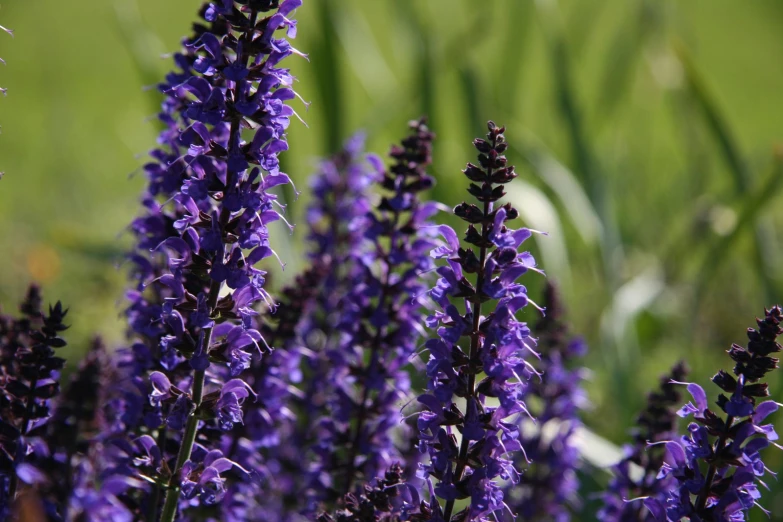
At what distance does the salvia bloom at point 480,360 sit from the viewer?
245cm

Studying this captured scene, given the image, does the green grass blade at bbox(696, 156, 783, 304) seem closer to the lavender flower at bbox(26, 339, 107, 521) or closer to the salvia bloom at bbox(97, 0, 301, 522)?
the salvia bloom at bbox(97, 0, 301, 522)

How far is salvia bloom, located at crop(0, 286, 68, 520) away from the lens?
248 centimetres

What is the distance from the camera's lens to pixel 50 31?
13062 mm

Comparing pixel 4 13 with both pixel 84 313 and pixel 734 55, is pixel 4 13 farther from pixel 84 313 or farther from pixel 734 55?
pixel 734 55

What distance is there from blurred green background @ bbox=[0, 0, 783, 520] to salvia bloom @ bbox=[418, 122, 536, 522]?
129cm

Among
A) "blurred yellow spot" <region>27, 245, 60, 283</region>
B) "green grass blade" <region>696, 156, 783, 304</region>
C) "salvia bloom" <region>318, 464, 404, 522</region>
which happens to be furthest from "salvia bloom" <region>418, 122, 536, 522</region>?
"blurred yellow spot" <region>27, 245, 60, 283</region>

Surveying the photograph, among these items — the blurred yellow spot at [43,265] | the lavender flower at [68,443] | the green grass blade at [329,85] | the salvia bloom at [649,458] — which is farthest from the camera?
the blurred yellow spot at [43,265]

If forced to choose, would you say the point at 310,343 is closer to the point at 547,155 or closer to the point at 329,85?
the point at 329,85

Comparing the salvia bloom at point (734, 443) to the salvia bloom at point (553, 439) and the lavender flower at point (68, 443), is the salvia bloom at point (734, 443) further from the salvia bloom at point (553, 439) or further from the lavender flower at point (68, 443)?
the lavender flower at point (68, 443)

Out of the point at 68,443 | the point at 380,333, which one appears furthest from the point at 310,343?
the point at 68,443

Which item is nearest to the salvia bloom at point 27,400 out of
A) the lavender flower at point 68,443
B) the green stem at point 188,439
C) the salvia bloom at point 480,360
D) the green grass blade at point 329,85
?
the lavender flower at point 68,443

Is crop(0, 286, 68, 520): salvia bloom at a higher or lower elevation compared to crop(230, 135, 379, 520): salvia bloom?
lower

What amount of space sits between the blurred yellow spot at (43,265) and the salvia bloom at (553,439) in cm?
416

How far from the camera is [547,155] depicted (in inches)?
246
